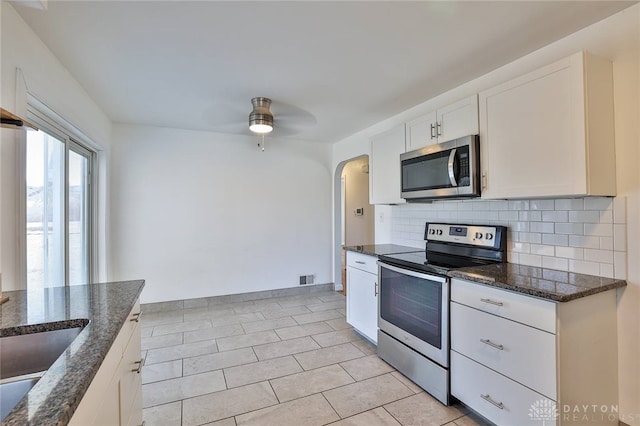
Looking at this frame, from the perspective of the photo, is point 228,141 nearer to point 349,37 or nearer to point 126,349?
point 349,37

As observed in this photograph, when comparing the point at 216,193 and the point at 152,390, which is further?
the point at 216,193

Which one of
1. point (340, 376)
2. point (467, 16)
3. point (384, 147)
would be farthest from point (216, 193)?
point (467, 16)

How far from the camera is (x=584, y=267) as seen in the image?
185 cm

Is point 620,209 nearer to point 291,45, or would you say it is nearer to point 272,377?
point 291,45

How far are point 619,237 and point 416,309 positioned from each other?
4.18 ft

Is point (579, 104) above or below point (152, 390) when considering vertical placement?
above

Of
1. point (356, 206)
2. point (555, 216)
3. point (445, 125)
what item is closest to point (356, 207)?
point (356, 206)

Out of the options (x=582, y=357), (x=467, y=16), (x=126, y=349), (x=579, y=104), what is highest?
(x=467, y=16)

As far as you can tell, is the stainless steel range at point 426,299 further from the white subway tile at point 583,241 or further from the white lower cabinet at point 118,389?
the white lower cabinet at point 118,389

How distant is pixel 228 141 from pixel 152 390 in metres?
3.12

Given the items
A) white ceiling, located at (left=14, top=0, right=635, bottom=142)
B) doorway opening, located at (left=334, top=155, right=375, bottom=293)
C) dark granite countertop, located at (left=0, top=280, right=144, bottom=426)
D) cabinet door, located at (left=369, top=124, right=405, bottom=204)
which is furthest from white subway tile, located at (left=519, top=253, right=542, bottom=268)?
doorway opening, located at (left=334, top=155, right=375, bottom=293)

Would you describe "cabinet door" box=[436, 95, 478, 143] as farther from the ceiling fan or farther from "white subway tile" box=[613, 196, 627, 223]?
the ceiling fan

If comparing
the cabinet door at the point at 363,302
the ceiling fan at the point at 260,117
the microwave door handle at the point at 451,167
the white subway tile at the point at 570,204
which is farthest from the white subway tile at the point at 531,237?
the ceiling fan at the point at 260,117

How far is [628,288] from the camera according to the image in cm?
167
